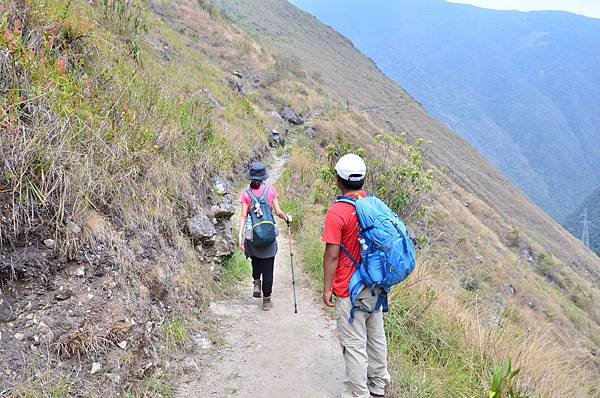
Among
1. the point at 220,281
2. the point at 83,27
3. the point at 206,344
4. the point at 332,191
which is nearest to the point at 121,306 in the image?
the point at 206,344

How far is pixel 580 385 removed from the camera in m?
4.27

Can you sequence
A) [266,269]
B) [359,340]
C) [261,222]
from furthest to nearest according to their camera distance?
[266,269], [261,222], [359,340]

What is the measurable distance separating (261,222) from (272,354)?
1.28 meters

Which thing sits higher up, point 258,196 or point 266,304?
point 258,196

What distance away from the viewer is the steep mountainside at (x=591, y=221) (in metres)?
101

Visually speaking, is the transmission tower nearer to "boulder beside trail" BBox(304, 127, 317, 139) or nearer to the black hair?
"boulder beside trail" BBox(304, 127, 317, 139)

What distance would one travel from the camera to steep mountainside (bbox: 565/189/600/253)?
10106 cm

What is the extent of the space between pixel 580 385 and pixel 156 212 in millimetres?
4254

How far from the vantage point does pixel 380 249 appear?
9.64 ft

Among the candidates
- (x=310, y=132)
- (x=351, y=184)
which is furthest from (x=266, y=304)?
(x=310, y=132)

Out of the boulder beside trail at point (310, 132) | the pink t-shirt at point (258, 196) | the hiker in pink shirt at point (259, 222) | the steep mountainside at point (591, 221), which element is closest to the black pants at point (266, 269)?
the hiker in pink shirt at point (259, 222)

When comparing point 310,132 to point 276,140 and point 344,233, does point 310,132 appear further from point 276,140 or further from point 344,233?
point 344,233

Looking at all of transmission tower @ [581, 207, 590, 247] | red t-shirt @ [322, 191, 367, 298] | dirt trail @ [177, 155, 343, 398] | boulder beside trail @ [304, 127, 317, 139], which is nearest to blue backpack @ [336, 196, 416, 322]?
red t-shirt @ [322, 191, 367, 298]

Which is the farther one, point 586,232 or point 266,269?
point 586,232
